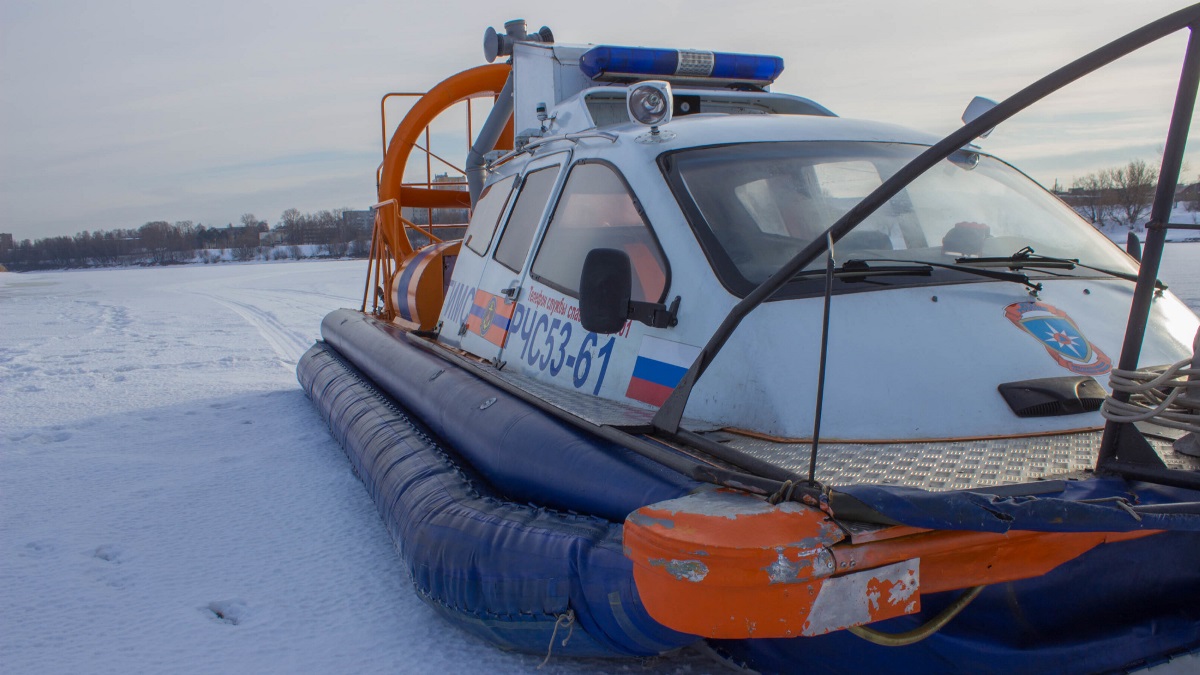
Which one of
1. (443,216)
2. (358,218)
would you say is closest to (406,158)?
(443,216)

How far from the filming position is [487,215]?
185 inches

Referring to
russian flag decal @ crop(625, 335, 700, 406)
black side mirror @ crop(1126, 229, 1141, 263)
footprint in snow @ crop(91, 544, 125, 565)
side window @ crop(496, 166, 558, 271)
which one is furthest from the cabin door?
black side mirror @ crop(1126, 229, 1141, 263)

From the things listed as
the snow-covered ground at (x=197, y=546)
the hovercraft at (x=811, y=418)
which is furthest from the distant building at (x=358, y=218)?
the hovercraft at (x=811, y=418)

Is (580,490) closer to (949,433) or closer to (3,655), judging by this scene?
(949,433)

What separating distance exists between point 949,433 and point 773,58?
11.4ft

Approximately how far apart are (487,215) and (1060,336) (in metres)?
2.98

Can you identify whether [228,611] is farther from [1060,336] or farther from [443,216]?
[443,216]

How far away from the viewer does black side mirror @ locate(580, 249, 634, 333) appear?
248cm

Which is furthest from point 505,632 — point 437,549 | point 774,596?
point 774,596

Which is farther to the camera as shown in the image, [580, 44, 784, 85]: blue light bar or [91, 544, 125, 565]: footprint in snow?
[580, 44, 784, 85]: blue light bar

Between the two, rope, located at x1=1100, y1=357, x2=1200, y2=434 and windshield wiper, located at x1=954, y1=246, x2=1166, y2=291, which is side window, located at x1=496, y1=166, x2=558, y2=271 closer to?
windshield wiper, located at x1=954, y1=246, x2=1166, y2=291

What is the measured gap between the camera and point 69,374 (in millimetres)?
7484

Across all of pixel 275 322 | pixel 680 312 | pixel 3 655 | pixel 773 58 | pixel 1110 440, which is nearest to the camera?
pixel 1110 440

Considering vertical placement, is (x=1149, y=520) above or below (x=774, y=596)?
above
